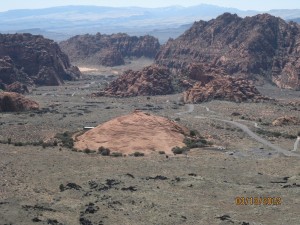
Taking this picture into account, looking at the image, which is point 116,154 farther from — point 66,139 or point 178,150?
point 66,139

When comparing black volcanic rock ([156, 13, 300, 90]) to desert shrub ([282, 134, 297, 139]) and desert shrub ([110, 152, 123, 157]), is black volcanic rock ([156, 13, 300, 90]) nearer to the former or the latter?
desert shrub ([282, 134, 297, 139])

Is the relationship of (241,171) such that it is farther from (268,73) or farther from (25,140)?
(268,73)

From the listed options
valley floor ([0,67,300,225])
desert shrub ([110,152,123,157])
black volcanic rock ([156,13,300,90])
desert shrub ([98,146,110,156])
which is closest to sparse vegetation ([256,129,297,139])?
valley floor ([0,67,300,225])

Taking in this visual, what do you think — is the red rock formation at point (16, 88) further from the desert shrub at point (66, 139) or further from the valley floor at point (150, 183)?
the desert shrub at point (66, 139)

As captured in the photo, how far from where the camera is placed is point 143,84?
139 metres

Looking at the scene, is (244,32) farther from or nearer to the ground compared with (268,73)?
farther from the ground

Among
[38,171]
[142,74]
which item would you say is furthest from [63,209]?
[142,74]

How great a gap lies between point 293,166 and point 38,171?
2721 cm

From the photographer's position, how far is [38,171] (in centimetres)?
4869

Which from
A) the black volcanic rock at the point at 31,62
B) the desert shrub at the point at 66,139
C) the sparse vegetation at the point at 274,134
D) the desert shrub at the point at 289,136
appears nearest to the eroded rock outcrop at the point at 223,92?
the sparse vegetation at the point at 274,134

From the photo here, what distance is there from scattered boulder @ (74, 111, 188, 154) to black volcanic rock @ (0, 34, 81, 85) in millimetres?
Answer: 93179

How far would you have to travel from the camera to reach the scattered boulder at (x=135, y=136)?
63000 mm
